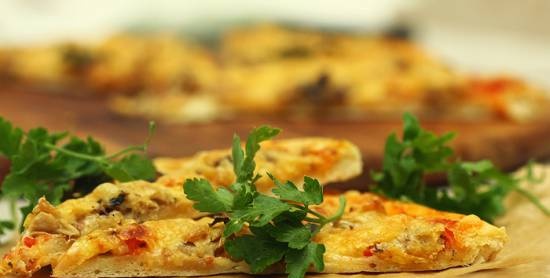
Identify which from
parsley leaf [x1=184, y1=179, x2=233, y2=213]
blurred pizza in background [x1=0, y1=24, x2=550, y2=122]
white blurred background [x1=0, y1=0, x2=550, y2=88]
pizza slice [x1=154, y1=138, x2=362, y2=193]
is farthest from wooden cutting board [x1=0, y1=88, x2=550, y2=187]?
white blurred background [x1=0, y1=0, x2=550, y2=88]

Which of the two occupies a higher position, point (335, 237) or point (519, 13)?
point (519, 13)

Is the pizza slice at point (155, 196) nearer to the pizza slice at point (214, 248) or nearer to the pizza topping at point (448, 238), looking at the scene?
the pizza slice at point (214, 248)

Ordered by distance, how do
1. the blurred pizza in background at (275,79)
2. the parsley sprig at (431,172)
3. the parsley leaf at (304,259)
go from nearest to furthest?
the parsley leaf at (304,259)
the parsley sprig at (431,172)
the blurred pizza in background at (275,79)

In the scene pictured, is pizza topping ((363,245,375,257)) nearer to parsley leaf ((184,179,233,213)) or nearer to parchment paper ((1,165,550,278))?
parchment paper ((1,165,550,278))

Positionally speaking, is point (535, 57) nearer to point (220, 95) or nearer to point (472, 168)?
point (220, 95)

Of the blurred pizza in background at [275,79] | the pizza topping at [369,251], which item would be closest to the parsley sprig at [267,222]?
the pizza topping at [369,251]

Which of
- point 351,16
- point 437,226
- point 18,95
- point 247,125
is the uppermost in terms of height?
point 351,16

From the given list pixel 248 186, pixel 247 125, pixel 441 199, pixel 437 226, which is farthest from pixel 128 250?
pixel 247 125
